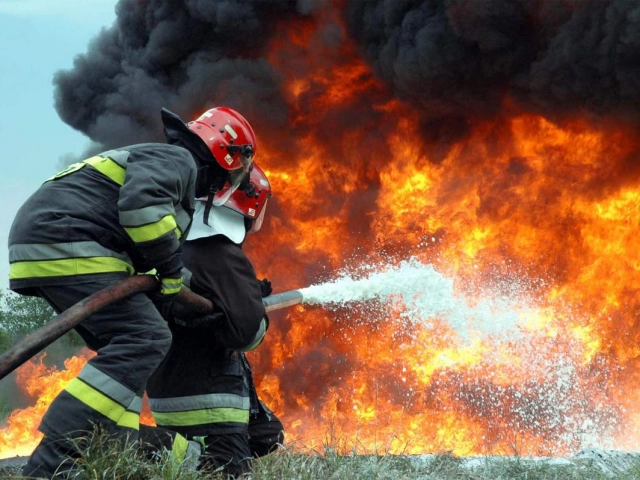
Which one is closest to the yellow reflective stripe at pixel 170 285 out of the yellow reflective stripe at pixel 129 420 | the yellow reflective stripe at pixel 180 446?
the yellow reflective stripe at pixel 129 420

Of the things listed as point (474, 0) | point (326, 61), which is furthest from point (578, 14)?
point (326, 61)

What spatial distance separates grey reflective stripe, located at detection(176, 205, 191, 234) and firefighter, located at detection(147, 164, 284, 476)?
37 cm

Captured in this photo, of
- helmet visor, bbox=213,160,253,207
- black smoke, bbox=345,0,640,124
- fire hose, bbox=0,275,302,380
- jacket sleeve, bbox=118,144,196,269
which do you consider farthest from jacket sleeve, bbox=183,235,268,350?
black smoke, bbox=345,0,640,124

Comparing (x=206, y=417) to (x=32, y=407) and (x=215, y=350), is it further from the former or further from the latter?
(x=32, y=407)

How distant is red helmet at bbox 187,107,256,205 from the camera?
439 cm

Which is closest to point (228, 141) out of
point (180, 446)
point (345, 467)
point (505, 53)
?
point (180, 446)

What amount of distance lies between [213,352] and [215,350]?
17 mm

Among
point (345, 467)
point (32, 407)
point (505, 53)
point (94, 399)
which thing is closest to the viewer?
point (94, 399)

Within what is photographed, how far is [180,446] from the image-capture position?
13.3 ft

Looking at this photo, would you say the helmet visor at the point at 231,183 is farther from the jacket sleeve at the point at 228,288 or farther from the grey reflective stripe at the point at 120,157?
the grey reflective stripe at the point at 120,157

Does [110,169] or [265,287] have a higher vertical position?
[110,169]

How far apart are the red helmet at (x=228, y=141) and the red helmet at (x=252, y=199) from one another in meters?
0.07

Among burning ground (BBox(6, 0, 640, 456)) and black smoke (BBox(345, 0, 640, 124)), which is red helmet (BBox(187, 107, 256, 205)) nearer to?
burning ground (BBox(6, 0, 640, 456))

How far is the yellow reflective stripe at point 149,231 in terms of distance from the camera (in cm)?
353
